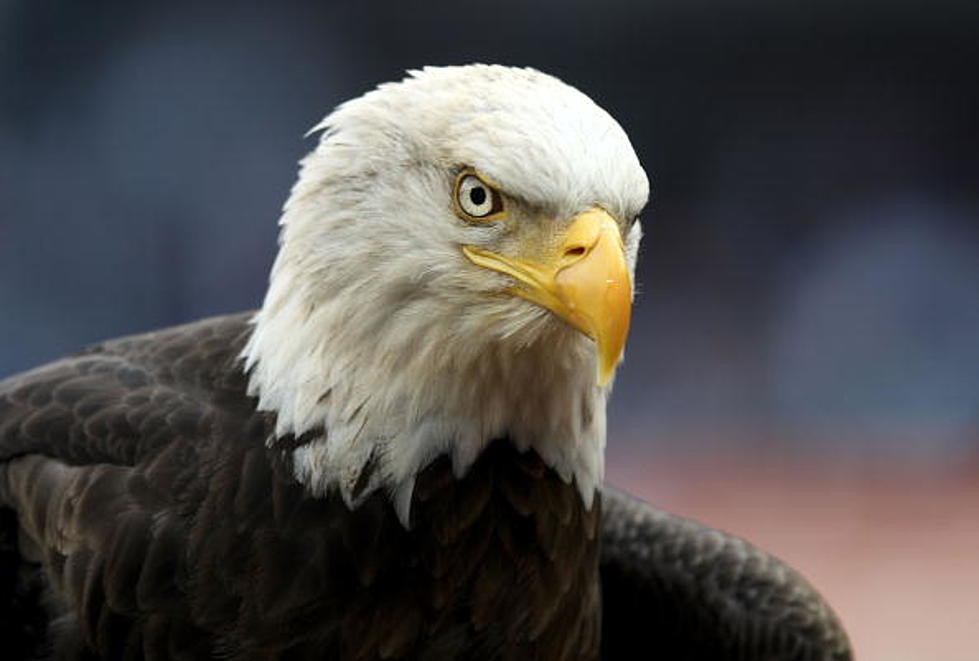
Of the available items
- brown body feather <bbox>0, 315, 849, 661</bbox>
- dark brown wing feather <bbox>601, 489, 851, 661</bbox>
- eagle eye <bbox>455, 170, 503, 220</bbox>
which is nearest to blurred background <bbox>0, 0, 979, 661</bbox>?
dark brown wing feather <bbox>601, 489, 851, 661</bbox>

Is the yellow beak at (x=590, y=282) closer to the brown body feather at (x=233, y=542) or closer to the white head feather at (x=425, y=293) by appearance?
the white head feather at (x=425, y=293)

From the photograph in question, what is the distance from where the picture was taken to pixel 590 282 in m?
1.43

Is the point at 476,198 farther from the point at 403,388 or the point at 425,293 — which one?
the point at 403,388

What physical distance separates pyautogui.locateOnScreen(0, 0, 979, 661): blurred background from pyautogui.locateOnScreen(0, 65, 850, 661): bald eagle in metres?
1.25

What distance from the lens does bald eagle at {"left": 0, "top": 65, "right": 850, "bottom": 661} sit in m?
1.50

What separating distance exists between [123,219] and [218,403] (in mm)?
1434

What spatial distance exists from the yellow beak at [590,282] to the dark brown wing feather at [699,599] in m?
0.98

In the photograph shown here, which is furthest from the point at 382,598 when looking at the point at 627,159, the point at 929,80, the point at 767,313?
the point at 929,80

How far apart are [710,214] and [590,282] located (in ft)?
6.21

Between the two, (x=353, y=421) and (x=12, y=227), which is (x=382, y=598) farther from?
(x=12, y=227)

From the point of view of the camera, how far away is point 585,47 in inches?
121

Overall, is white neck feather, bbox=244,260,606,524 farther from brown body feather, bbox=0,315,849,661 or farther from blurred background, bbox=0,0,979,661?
blurred background, bbox=0,0,979,661

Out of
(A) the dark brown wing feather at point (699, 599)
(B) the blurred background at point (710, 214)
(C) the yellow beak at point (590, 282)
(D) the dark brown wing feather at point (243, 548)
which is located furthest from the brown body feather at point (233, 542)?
(B) the blurred background at point (710, 214)

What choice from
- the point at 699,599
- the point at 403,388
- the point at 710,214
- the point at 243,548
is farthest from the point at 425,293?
the point at 710,214
